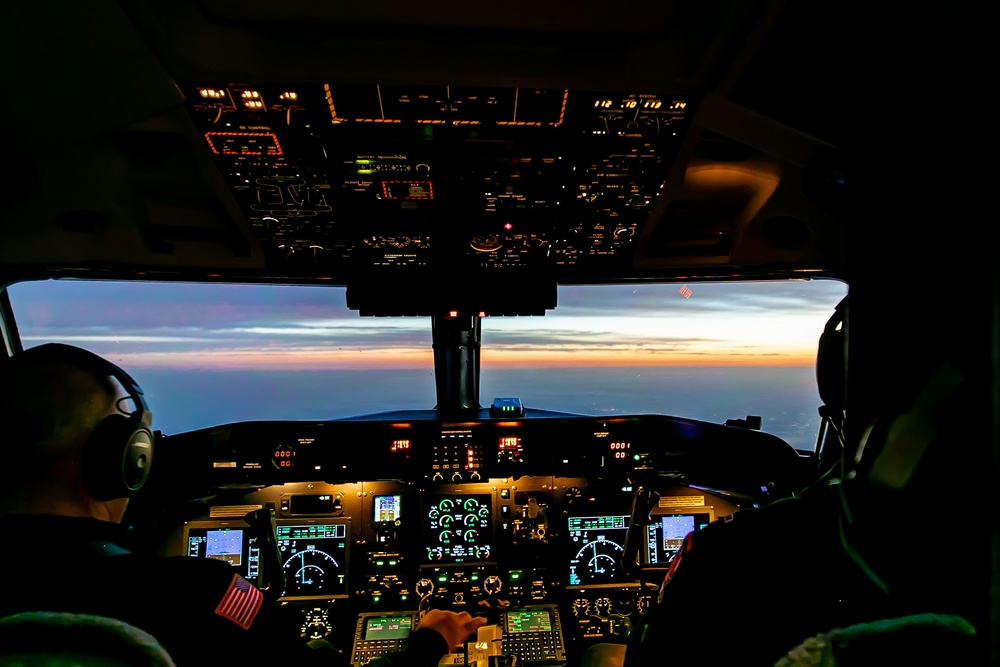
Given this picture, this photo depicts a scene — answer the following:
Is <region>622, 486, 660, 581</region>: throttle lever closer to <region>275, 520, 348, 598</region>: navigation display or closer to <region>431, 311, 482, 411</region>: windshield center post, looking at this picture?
<region>431, 311, 482, 411</region>: windshield center post

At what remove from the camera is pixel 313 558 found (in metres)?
2.68

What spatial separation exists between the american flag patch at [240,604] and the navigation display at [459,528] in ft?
5.88

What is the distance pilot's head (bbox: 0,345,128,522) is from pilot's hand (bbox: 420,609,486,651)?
904mm

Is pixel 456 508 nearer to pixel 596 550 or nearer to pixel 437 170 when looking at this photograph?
pixel 596 550

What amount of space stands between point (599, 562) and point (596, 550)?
6 centimetres

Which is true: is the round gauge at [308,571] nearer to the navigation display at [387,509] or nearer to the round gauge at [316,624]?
the round gauge at [316,624]

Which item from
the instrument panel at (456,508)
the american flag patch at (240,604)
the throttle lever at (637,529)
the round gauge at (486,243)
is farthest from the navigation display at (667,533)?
the american flag patch at (240,604)

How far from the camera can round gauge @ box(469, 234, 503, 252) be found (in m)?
2.35

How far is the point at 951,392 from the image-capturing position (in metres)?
0.71

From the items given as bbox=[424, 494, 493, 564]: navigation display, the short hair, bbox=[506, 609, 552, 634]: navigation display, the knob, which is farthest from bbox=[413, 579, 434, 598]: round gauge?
the short hair

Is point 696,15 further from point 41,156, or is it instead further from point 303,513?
point 303,513

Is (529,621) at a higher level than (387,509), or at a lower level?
lower

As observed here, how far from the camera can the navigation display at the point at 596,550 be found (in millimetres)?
2775

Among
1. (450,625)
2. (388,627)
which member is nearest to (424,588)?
(388,627)
